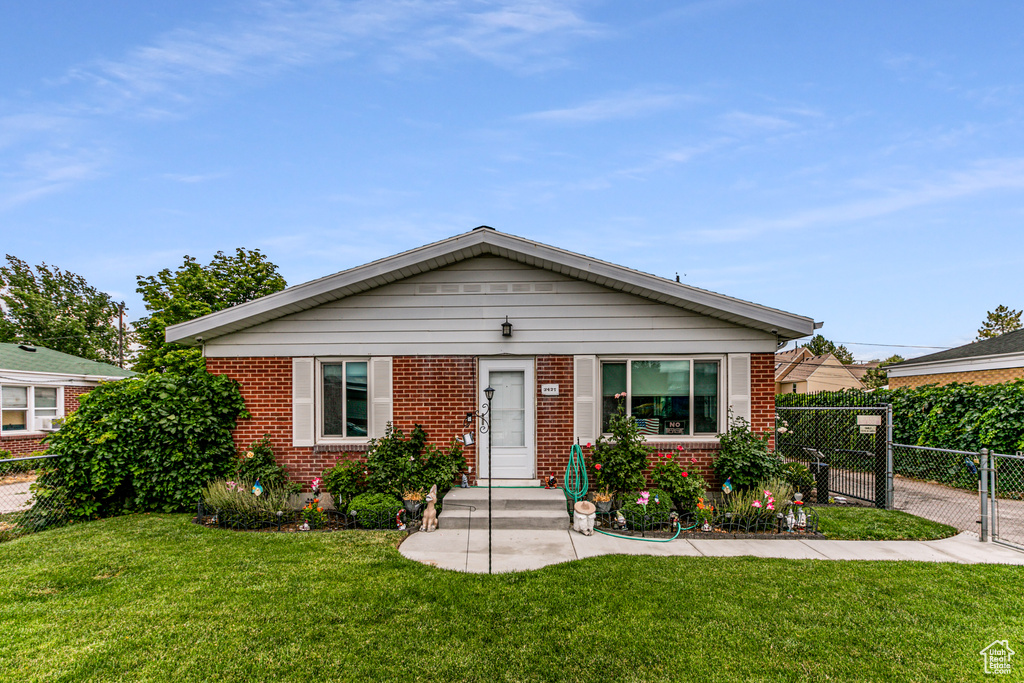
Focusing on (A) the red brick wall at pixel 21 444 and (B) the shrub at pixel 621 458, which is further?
(A) the red brick wall at pixel 21 444

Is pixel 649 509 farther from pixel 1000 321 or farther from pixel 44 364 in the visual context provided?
pixel 1000 321

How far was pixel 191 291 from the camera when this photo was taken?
21.7 m

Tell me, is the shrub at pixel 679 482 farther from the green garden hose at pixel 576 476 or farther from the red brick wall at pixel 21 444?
the red brick wall at pixel 21 444

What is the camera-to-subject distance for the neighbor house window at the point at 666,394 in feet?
27.0

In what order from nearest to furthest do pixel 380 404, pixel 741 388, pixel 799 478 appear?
1. pixel 799 478
2. pixel 741 388
3. pixel 380 404

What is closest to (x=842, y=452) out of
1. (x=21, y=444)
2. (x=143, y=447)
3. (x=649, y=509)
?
(x=649, y=509)

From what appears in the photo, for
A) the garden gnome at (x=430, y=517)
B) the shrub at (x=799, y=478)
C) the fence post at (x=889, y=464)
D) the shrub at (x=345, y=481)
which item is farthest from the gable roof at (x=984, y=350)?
the shrub at (x=345, y=481)

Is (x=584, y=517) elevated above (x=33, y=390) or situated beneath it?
situated beneath

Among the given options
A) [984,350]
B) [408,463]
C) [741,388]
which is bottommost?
[408,463]

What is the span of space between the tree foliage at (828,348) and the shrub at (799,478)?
59.9 metres

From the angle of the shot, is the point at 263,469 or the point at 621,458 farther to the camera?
the point at 263,469

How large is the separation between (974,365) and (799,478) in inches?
499

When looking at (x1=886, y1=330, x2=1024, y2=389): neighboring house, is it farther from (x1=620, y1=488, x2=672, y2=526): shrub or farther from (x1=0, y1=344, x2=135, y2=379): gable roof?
(x1=0, y1=344, x2=135, y2=379): gable roof

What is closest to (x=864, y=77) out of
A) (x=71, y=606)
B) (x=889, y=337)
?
(x=71, y=606)
